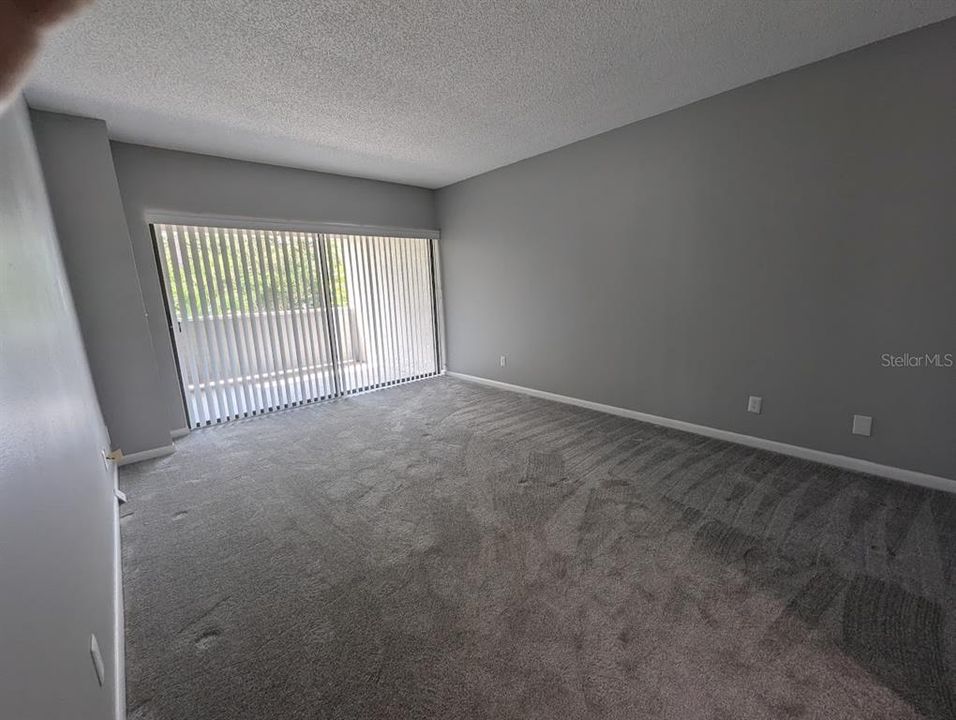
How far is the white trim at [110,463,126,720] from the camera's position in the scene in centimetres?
138

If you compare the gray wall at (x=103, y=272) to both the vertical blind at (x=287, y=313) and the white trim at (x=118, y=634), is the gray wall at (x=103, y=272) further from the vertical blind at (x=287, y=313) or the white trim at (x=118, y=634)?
the white trim at (x=118, y=634)

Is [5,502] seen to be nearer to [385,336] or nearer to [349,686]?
[349,686]

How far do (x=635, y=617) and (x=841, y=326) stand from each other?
88.5 inches

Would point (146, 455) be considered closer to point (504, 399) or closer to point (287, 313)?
point (287, 313)

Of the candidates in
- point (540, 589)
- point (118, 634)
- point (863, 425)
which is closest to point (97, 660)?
point (118, 634)

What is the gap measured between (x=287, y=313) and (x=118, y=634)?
311cm

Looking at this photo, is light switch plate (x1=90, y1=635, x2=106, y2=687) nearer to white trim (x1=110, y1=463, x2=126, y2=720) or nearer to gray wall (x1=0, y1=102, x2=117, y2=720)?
gray wall (x1=0, y1=102, x2=117, y2=720)

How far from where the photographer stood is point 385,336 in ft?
17.1

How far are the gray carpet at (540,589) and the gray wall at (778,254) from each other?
1.67 feet

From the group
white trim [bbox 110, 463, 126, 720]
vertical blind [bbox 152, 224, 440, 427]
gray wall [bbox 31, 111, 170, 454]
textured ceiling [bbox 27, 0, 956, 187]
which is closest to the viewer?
white trim [bbox 110, 463, 126, 720]

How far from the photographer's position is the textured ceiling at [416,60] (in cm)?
199

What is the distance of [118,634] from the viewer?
63.6 inches

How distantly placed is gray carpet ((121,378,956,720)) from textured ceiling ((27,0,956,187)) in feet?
8.05

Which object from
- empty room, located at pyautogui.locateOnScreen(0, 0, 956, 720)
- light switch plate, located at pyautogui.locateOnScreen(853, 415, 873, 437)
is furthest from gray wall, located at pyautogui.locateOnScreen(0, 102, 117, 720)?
light switch plate, located at pyautogui.locateOnScreen(853, 415, 873, 437)
